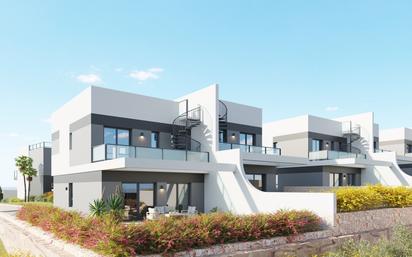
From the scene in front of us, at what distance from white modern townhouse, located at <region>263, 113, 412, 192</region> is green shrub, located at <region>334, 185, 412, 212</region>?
9799mm

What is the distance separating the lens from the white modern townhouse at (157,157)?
18.8 metres

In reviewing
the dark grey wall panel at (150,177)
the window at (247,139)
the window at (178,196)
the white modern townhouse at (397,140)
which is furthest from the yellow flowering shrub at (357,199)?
the white modern townhouse at (397,140)

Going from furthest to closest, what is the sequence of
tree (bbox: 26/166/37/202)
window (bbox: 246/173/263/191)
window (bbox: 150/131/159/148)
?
tree (bbox: 26/166/37/202)
window (bbox: 246/173/263/191)
window (bbox: 150/131/159/148)

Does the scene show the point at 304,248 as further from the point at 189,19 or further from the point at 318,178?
the point at 318,178

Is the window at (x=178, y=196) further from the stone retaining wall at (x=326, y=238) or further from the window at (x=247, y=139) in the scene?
the stone retaining wall at (x=326, y=238)

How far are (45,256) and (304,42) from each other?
715 inches

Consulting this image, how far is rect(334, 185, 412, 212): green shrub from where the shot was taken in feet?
48.0

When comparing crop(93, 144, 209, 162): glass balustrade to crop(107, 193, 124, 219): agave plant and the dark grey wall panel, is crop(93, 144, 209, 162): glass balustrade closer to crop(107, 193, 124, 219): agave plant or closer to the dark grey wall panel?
the dark grey wall panel

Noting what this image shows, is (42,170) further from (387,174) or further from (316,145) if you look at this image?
(387,174)

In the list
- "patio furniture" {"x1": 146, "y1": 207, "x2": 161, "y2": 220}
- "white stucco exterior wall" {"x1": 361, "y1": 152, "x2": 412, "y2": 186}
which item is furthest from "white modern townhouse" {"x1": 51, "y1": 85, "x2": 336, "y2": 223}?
"white stucco exterior wall" {"x1": 361, "y1": 152, "x2": 412, "y2": 186}

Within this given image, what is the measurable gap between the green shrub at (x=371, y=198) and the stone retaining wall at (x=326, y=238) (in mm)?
283

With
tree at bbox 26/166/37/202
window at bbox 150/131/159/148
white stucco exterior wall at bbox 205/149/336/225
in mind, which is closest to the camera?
white stucco exterior wall at bbox 205/149/336/225

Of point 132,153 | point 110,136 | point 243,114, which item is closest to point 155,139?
point 110,136

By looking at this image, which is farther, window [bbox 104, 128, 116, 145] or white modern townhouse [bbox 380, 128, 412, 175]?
white modern townhouse [bbox 380, 128, 412, 175]
